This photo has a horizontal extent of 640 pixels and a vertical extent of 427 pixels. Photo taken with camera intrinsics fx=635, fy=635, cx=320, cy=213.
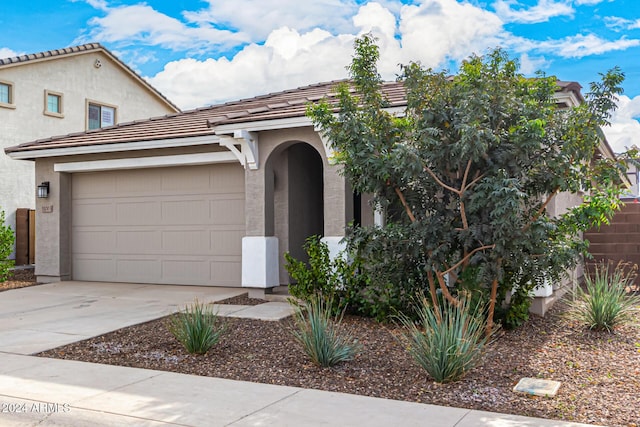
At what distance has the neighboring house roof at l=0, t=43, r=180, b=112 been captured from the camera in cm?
1911

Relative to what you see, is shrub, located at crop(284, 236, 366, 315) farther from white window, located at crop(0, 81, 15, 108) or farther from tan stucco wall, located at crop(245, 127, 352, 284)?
white window, located at crop(0, 81, 15, 108)

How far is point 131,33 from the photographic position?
18.5m

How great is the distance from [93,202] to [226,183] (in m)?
3.73

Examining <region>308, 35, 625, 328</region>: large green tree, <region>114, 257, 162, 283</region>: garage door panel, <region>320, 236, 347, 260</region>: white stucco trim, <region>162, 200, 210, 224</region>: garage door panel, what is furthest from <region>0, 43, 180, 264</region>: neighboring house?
<region>308, 35, 625, 328</region>: large green tree

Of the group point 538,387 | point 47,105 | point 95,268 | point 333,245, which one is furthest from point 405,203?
point 47,105

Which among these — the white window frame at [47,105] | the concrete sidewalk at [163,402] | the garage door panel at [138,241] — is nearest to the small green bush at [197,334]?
the concrete sidewalk at [163,402]

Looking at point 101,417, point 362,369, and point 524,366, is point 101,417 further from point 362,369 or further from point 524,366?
point 524,366

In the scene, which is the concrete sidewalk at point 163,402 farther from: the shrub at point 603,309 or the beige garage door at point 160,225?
the beige garage door at point 160,225

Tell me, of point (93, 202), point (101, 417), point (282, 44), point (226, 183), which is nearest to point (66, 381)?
point (101, 417)

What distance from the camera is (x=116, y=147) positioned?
13.3 m

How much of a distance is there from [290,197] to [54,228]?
20.1 feet

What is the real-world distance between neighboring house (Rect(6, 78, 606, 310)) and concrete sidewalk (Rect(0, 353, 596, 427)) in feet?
15.3

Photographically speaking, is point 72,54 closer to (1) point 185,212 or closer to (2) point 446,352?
(1) point 185,212

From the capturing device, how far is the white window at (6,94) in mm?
18984
